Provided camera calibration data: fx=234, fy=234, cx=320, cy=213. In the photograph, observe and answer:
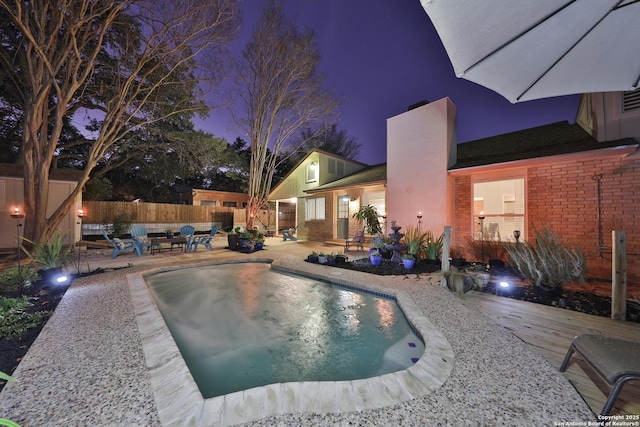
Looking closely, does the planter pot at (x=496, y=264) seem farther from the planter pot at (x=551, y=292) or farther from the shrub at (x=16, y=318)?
the shrub at (x=16, y=318)

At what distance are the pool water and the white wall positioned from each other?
4.58m

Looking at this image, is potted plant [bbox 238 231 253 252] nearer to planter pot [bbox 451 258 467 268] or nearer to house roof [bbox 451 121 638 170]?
planter pot [bbox 451 258 467 268]

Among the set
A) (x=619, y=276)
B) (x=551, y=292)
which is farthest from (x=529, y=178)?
(x=619, y=276)

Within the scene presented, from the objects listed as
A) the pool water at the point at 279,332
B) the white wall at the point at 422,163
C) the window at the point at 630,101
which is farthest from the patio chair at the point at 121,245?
the window at the point at 630,101

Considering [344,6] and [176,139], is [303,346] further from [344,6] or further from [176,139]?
[344,6]

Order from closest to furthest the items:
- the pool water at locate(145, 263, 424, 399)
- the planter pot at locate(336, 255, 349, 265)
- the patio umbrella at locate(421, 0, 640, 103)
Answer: the patio umbrella at locate(421, 0, 640, 103), the pool water at locate(145, 263, 424, 399), the planter pot at locate(336, 255, 349, 265)

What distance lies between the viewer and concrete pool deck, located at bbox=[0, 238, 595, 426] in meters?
1.70

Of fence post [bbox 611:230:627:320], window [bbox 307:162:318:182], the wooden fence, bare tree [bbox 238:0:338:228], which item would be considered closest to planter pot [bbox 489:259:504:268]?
fence post [bbox 611:230:627:320]

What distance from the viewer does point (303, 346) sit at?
137 inches

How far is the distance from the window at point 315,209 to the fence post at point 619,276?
1074 cm

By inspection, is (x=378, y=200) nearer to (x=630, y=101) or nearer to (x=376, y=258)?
(x=376, y=258)

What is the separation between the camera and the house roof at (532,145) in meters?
5.78

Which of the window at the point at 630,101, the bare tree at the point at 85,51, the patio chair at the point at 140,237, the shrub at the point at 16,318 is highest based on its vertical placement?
the bare tree at the point at 85,51

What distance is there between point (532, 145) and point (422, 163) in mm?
3191
